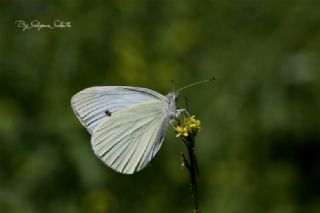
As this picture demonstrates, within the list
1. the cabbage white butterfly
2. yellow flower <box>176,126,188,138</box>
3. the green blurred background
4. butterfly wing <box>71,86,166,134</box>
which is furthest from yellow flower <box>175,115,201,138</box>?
the green blurred background

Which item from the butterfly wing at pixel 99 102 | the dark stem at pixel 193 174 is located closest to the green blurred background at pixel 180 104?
the butterfly wing at pixel 99 102

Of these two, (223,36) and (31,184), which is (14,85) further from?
(223,36)

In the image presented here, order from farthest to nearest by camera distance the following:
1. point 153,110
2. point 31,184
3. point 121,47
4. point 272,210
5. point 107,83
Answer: point 121,47 → point 107,83 → point 272,210 → point 31,184 → point 153,110

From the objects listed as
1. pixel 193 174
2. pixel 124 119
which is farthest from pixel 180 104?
pixel 193 174

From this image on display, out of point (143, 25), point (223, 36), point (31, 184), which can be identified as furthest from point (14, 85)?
point (223, 36)

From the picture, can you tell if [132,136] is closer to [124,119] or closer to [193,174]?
[124,119]

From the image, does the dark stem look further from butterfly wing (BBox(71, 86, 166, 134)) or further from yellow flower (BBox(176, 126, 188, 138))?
butterfly wing (BBox(71, 86, 166, 134))
